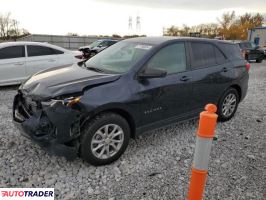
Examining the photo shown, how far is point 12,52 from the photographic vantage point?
7359 mm

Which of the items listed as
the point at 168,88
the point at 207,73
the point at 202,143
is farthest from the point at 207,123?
the point at 207,73

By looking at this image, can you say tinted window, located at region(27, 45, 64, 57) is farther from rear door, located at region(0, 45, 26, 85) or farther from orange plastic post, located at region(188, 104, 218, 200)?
orange plastic post, located at region(188, 104, 218, 200)

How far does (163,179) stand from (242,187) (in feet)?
3.12

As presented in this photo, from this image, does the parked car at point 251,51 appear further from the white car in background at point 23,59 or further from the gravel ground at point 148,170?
the gravel ground at point 148,170

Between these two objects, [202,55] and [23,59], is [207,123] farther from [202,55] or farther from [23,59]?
[23,59]

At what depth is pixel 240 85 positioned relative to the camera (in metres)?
5.27

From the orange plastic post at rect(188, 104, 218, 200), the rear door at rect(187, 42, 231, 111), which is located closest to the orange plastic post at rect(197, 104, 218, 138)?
the orange plastic post at rect(188, 104, 218, 200)

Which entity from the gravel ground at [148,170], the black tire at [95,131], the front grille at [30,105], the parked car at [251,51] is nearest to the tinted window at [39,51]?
the gravel ground at [148,170]

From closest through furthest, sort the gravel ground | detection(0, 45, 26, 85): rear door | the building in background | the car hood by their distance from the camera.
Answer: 1. the gravel ground
2. the car hood
3. detection(0, 45, 26, 85): rear door
4. the building in background

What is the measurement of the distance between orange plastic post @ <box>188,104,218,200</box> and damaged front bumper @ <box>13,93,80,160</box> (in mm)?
1558

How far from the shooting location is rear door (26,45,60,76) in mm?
7543

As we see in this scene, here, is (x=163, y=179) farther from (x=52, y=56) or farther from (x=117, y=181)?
(x=52, y=56)

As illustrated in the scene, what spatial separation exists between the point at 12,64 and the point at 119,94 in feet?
16.9

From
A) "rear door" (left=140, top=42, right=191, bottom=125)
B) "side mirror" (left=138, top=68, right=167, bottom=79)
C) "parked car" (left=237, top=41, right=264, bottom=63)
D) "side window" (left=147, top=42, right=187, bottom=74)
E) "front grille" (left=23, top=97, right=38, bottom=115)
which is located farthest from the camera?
"parked car" (left=237, top=41, right=264, bottom=63)
